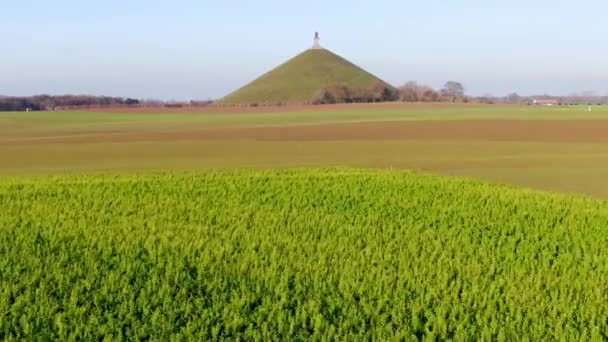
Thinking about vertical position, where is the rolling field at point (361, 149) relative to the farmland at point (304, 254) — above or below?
below

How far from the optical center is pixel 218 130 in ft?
195

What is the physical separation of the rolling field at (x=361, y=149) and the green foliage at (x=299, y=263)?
8.91m

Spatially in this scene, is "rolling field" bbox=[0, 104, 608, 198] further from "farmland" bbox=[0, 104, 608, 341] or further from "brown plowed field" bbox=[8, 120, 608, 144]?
"farmland" bbox=[0, 104, 608, 341]

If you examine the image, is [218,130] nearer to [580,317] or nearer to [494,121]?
[494,121]

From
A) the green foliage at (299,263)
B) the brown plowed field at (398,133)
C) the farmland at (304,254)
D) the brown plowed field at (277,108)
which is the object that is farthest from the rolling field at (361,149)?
the brown plowed field at (277,108)

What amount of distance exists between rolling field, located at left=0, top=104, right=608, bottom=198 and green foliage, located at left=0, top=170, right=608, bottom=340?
891 cm

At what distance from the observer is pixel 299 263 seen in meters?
12.9

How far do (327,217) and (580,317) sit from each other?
Answer: 884 cm

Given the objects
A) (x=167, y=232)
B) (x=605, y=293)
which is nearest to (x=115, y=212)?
(x=167, y=232)

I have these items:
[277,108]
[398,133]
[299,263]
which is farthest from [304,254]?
[277,108]

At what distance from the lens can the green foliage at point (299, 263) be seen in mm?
9414

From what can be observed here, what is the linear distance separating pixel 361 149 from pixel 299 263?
3039 cm

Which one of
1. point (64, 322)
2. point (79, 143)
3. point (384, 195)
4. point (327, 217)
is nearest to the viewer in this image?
point (64, 322)

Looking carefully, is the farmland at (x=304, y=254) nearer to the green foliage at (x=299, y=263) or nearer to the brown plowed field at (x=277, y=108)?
the green foliage at (x=299, y=263)
